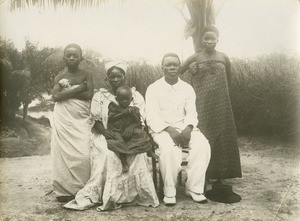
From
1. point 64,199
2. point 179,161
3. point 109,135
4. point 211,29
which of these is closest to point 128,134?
point 109,135

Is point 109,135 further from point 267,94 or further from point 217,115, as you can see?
point 267,94

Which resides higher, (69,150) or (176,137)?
(176,137)

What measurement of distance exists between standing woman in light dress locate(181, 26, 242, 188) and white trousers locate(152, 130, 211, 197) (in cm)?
19

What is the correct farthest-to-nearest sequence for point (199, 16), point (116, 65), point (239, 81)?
point (239, 81) → point (199, 16) → point (116, 65)

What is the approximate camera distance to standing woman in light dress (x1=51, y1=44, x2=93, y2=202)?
157 inches

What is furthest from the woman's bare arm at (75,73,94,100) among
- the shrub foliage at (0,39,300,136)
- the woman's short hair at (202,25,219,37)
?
the woman's short hair at (202,25,219,37)

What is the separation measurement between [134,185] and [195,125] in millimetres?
834

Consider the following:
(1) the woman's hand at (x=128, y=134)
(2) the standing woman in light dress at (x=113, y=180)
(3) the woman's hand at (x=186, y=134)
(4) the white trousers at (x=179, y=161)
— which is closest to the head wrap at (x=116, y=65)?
(2) the standing woman in light dress at (x=113, y=180)

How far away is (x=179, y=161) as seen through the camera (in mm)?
3836

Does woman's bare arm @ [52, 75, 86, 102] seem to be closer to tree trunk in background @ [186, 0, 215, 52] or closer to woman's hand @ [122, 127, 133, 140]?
woman's hand @ [122, 127, 133, 140]

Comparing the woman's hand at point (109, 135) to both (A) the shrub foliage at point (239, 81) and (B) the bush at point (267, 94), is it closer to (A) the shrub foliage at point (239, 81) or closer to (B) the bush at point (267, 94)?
(A) the shrub foliage at point (239, 81)

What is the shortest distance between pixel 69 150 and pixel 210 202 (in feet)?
4.71

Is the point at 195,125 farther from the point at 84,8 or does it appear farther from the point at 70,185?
the point at 84,8

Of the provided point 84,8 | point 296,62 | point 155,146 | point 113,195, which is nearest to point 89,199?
point 113,195
